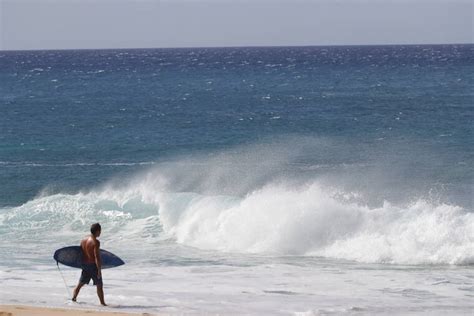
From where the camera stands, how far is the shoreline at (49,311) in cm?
1314

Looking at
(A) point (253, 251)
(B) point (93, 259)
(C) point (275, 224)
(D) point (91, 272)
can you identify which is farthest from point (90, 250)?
(C) point (275, 224)

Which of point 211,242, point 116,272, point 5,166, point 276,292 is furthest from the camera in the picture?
point 5,166

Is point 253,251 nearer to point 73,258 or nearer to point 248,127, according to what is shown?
point 73,258

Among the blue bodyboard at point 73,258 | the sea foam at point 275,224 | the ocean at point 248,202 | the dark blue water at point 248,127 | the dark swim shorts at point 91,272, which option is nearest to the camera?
the dark swim shorts at point 91,272

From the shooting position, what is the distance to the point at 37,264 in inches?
696

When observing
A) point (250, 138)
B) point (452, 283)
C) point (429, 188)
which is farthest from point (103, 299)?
point (250, 138)

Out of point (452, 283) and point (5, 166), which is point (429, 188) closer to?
point (452, 283)

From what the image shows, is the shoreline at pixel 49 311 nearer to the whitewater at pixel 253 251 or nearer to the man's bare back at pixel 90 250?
the whitewater at pixel 253 251

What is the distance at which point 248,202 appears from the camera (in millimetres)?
21703

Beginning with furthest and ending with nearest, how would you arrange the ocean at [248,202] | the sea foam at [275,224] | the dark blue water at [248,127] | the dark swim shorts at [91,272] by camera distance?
1. the dark blue water at [248,127]
2. the sea foam at [275,224]
3. the ocean at [248,202]
4. the dark swim shorts at [91,272]

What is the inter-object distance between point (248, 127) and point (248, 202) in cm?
2346

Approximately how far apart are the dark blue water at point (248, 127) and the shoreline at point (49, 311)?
13322 mm

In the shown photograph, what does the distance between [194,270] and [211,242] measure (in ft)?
10.2

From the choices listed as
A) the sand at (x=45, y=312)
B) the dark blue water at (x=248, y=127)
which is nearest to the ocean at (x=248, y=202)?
the dark blue water at (x=248, y=127)
